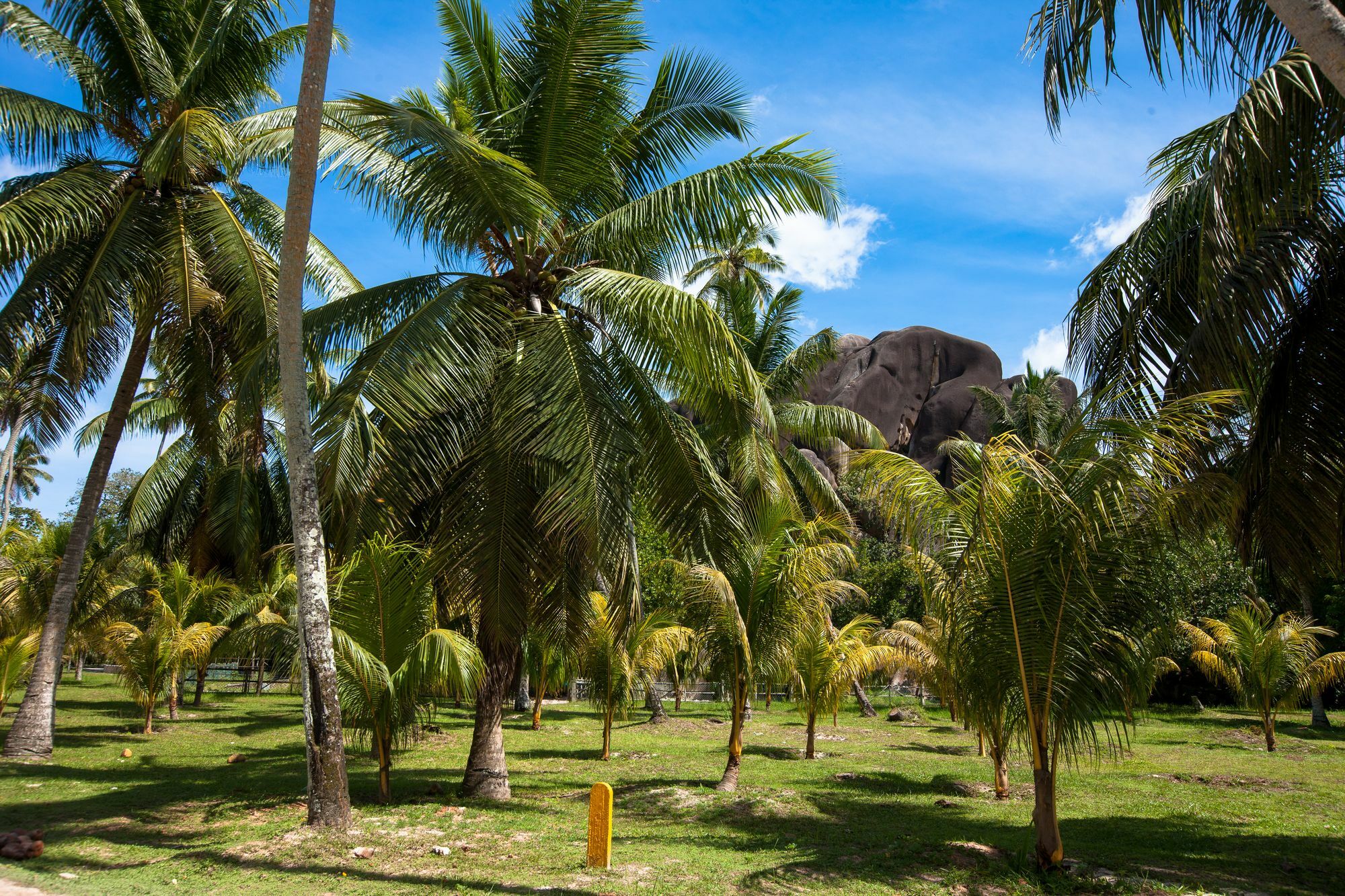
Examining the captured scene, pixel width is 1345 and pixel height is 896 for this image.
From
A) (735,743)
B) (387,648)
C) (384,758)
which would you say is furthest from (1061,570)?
(384,758)

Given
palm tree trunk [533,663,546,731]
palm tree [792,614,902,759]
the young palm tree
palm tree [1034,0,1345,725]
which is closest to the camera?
palm tree [1034,0,1345,725]

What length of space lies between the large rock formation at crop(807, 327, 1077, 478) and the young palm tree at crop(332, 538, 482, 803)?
35.9m

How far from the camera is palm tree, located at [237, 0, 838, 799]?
8508 mm

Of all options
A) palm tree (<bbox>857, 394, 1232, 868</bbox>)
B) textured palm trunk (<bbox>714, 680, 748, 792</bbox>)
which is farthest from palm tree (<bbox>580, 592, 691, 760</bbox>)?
palm tree (<bbox>857, 394, 1232, 868</bbox>)

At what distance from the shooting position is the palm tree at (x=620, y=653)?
1442cm

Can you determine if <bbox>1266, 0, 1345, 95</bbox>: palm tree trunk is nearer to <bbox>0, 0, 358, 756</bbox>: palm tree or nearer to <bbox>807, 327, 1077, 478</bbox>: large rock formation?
<bbox>0, 0, 358, 756</bbox>: palm tree

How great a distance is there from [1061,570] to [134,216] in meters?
12.5

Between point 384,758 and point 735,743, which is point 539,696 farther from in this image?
point 384,758

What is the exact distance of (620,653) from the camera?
47.9 ft

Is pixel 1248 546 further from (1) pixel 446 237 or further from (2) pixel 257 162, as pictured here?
(2) pixel 257 162

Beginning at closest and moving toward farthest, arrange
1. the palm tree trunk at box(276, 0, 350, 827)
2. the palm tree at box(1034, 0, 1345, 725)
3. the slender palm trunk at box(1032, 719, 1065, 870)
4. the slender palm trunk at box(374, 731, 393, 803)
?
the palm tree at box(1034, 0, 1345, 725)
the slender palm trunk at box(1032, 719, 1065, 870)
the palm tree trunk at box(276, 0, 350, 827)
the slender palm trunk at box(374, 731, 393, 803)

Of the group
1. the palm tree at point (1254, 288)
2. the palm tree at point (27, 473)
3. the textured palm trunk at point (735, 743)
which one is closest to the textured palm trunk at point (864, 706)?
the textured palm trunk at point (735, 743)

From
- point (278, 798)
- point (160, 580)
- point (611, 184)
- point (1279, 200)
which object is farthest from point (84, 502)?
point (1279, 200)

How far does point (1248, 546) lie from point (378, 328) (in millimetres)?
9431
